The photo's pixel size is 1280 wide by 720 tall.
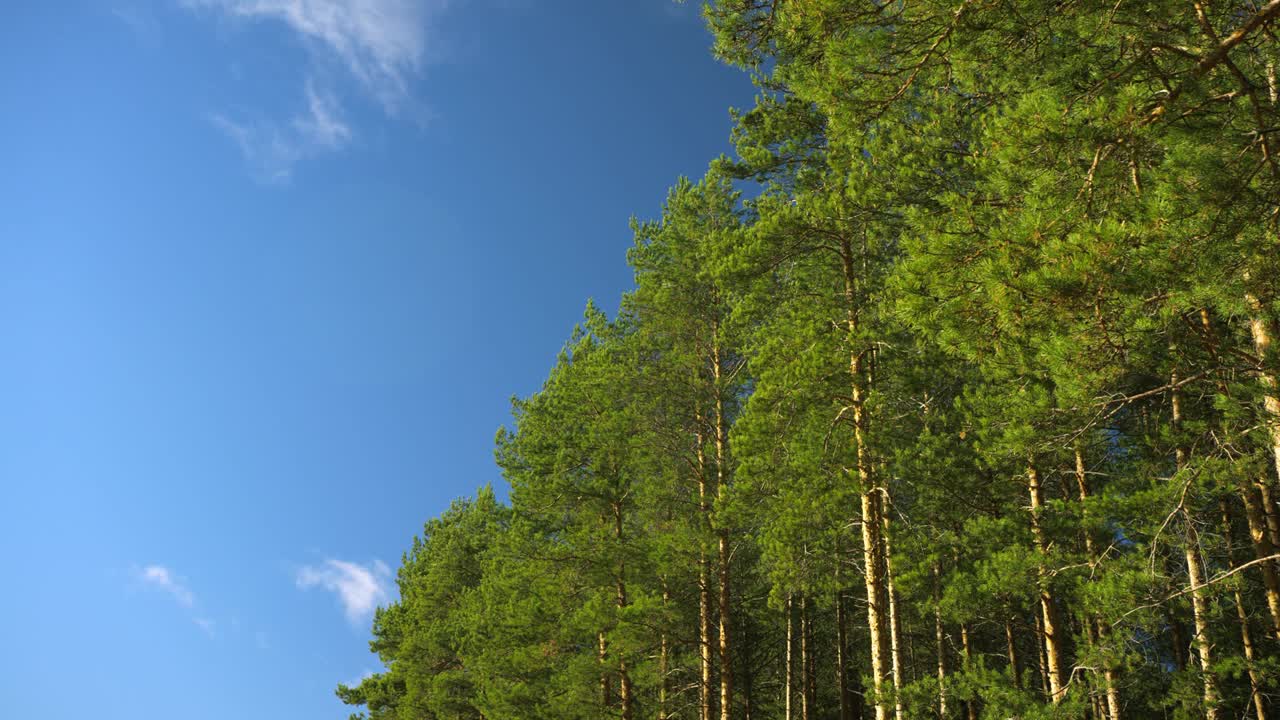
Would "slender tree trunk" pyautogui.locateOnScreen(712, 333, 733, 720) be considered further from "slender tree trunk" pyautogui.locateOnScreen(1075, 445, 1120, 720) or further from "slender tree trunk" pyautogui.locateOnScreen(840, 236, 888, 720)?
"slender tree trunk" pyautogui.locateOnScreen(1075, 445, 1120, 720)

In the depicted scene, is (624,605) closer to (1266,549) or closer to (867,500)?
(867,500)

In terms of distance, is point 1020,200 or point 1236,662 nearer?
point 1020,200

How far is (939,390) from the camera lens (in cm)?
1245

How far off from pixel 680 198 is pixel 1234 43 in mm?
12673

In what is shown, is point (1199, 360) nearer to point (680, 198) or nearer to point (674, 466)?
Result: point (674, 466)

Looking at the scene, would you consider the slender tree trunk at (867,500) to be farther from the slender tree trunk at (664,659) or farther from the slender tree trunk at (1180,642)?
the slender tree trunk at (1180,642)

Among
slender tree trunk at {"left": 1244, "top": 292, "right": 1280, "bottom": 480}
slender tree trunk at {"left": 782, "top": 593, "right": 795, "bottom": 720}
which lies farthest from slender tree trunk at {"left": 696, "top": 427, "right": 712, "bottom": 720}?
slender tree trunk at {"left": 1244, "top": 292, "right": 1280, "bottom": 480}

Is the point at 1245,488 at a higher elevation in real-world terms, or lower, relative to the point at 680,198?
lower

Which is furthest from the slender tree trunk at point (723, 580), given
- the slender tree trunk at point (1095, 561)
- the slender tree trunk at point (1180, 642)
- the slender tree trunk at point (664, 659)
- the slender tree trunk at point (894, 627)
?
the slender tree trunk at point (1180, 642)

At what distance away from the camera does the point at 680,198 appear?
57.5ft

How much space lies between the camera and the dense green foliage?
6.02 metres

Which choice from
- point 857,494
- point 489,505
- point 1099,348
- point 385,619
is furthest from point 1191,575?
point 385,619

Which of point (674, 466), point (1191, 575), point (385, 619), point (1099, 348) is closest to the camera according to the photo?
point (1099, 348)

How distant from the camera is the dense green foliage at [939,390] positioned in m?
6.02
